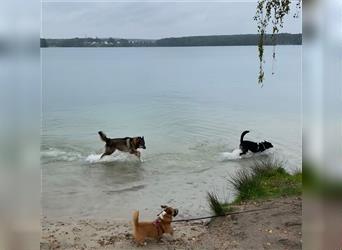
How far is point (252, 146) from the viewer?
3.52 meters

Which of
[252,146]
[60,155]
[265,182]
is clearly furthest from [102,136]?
[265,182]

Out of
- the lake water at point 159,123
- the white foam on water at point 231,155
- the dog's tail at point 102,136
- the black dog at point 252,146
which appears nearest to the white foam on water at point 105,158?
the lake water at point 159,123

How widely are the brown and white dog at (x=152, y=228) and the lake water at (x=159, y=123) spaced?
15.8 inches

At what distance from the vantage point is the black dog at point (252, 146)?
3.50 m

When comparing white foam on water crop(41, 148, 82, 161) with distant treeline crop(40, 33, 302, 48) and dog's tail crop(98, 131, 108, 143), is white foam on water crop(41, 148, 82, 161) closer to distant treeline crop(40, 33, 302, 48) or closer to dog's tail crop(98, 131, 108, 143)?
dog's tail crop(98, 131, 108, 143)

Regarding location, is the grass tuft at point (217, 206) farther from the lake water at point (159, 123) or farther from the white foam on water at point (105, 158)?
the white foam on water at point (105, 158)

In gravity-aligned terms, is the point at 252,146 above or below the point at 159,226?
above

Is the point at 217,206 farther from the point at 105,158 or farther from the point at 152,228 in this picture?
the point at 105,158

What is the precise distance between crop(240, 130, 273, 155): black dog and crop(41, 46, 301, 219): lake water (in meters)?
0.04

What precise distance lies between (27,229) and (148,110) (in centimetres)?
214

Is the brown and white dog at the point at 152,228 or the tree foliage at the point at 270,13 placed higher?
the tree foliage at the point at 270,13

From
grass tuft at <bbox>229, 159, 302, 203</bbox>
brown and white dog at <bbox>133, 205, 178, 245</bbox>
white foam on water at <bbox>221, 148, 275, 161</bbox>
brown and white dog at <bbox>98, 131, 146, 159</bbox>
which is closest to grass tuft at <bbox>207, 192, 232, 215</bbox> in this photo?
grass tuft at <bbox>229, 159, 302, 203</bbox>

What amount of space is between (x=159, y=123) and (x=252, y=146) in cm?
75

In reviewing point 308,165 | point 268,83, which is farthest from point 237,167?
point 308,165
